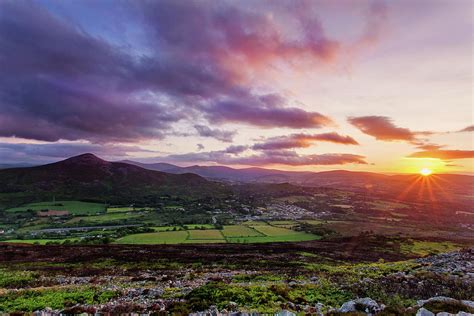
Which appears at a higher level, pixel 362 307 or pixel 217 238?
pixel 362 307

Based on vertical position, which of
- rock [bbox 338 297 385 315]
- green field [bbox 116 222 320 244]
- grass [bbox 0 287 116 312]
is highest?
rock [bbox 338 297 385 315]

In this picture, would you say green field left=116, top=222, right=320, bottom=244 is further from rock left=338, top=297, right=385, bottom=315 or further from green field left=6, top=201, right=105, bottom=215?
green field left=6, top=201, right=105, bottom=215

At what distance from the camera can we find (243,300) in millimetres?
17891

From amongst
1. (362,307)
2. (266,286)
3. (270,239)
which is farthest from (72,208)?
(362,307)

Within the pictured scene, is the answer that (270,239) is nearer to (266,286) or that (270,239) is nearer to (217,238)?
(217,238)

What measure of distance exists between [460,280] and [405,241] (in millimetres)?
46173

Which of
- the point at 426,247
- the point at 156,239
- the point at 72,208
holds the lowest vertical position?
the point at 72,208

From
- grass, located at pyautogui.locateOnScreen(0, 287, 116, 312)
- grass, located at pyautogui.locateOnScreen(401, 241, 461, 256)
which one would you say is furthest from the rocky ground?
grass, located at pyautogui.locateOnScreen(401, 241, 461, 256)

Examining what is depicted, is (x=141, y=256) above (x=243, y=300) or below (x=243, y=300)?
below

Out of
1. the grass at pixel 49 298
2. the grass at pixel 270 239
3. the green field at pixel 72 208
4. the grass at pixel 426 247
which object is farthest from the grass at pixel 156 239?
the green field at pixel 72 208

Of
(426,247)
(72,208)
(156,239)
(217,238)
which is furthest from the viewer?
(72,208)

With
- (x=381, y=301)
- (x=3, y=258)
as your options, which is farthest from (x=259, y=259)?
(x=3, y=258)

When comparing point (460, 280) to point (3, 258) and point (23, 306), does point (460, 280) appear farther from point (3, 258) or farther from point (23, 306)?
point (3, 258)

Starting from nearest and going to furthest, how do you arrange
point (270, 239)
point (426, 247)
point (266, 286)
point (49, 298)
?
point (49, 298)
point (266, 286)
point (426, 247)
point (270, 239)
